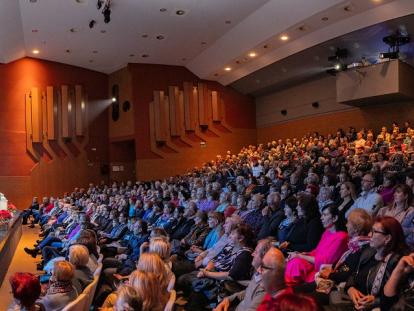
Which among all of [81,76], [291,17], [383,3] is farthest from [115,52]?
[383,3]

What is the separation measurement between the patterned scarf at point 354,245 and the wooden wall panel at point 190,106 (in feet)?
36.8

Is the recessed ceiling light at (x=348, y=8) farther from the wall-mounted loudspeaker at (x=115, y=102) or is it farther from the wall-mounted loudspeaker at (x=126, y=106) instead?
the wall-mounted loudspeaker at (x=115, y=102)

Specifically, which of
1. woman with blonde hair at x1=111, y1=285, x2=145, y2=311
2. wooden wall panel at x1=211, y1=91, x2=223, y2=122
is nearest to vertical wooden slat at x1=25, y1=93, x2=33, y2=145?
wooden wall panel at x1=211, y1=91, x2=223, y2=122

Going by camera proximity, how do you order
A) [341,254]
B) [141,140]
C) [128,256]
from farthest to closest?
[141,140] < [128,256] < [341,254]

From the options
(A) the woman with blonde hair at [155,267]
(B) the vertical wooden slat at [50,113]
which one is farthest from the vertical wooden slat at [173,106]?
(A) the woman with blonde hair at [155,267]

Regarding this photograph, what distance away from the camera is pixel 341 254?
9.00 ft

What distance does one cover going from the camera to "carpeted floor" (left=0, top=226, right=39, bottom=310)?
13.6 feet

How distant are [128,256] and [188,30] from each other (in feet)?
23.7

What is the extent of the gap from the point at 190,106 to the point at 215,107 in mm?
837

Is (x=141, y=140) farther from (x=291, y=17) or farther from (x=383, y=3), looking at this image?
(x=383, y=3)

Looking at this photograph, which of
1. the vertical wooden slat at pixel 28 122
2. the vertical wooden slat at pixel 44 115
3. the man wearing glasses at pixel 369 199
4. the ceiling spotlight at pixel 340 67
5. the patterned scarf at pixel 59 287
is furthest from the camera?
the vertical wooden slat at pixel 44 115

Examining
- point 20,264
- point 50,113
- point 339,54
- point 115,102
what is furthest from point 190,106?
point 20,264

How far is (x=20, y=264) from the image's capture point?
575 centimetres

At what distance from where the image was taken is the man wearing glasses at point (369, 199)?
3.75 m
